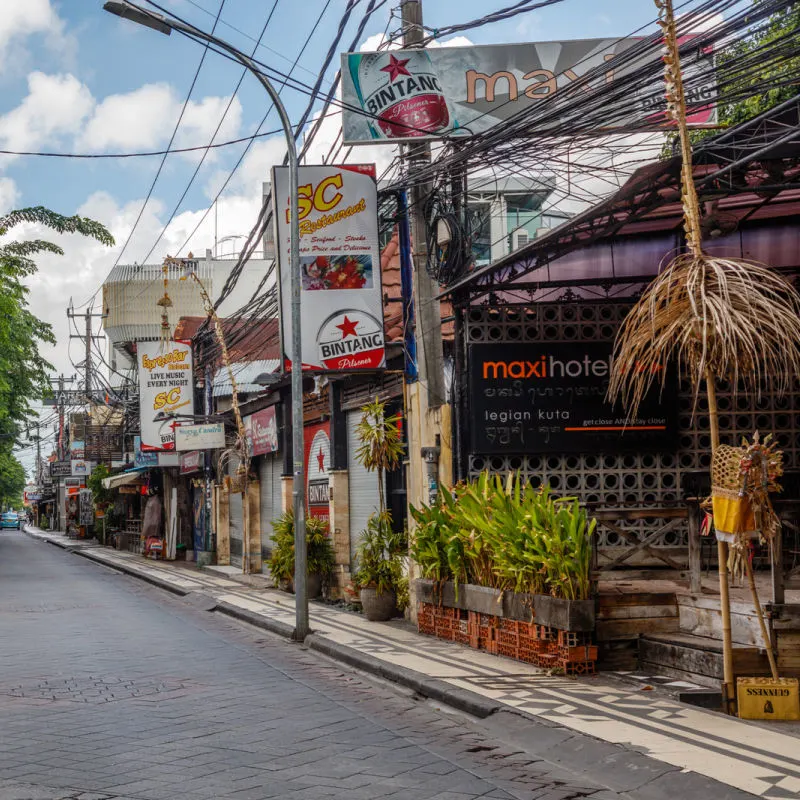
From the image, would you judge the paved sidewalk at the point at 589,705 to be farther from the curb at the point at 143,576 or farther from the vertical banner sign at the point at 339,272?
the curb at the point at 143,576

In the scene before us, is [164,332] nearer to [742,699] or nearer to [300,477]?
[300,477]

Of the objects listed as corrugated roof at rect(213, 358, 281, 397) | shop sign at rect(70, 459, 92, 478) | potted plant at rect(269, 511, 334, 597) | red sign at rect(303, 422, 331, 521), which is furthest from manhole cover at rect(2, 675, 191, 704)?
shop sign at rect(70, 459, 92, 478)

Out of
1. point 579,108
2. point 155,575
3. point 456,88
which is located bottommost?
point 155,575

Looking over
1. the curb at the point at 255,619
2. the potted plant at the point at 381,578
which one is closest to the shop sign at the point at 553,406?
the potted plant at the point at 381,578

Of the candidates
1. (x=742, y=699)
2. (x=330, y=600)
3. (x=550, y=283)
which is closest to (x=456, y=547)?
(x=550, y=283)

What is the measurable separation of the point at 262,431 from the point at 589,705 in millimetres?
18873

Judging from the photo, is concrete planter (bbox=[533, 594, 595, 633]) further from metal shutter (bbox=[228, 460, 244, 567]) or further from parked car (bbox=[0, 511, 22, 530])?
parked car (bbox=[0, 511, 22, 530])

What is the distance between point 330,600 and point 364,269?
7388 mm

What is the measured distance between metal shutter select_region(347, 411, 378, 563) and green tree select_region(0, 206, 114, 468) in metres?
10.2

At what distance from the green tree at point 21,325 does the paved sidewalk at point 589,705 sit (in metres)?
15.4

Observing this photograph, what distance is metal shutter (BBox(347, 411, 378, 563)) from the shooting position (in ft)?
64.8

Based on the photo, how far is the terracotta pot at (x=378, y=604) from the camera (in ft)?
55.1

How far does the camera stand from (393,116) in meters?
15.5

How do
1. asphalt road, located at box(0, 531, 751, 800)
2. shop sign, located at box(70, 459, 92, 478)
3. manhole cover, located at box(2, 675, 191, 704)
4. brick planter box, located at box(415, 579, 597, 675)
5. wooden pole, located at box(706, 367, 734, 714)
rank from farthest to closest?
shop sign, located at box(70, 459, 92, 478), brick planter box, located at box(415, 579, 597, 675), manhole cover, located at box(2, 675, 191, 704), wooden pole, located at box(706, 367, 734, 714), asphalt road, located at box(0, 531, 751, 800)
